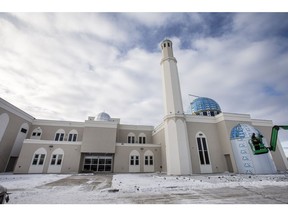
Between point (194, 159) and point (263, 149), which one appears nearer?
point (263, 149)

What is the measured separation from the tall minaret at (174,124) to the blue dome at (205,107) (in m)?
7.31

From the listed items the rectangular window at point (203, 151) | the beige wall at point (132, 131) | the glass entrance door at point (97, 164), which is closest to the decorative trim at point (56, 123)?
the glass entrance door at point (97, 164)

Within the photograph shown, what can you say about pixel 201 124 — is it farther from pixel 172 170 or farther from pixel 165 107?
pixel 172 170

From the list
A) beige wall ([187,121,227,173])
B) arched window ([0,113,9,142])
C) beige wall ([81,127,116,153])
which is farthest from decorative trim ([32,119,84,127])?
beige wall ([187,121,227,173])

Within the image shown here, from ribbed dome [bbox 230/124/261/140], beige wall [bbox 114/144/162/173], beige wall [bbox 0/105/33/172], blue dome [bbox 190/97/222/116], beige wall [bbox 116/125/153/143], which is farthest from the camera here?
beige wall [bbox 116/125/153/143]

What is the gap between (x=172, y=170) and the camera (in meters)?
14.9

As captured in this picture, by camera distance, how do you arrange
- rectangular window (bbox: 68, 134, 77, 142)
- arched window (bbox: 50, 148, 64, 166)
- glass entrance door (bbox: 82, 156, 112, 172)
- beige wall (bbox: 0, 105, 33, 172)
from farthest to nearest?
rectangular window (bbox: 68, 134, 77, 142) → glass entrance door (bbox: 82, 156, 112, 172) → arched window (bbox: 50, 148, 64, 166) → beige wall (bbox: 0, 105, 33, 172)

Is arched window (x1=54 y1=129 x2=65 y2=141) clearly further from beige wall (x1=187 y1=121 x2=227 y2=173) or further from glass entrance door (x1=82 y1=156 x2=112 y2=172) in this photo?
beige wall (x1=187 y1=121 x2=227 y2=173)

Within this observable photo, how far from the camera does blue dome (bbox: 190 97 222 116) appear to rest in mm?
23344

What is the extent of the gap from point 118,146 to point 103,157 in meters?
2.83

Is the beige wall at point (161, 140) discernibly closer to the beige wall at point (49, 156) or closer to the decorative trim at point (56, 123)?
the beige wall at point (49, 156)

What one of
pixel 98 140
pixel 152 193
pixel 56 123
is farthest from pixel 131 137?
pixel 152 193

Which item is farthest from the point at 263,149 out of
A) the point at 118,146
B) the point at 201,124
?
the point at 118,146

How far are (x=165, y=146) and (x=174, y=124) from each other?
4.45 meters
